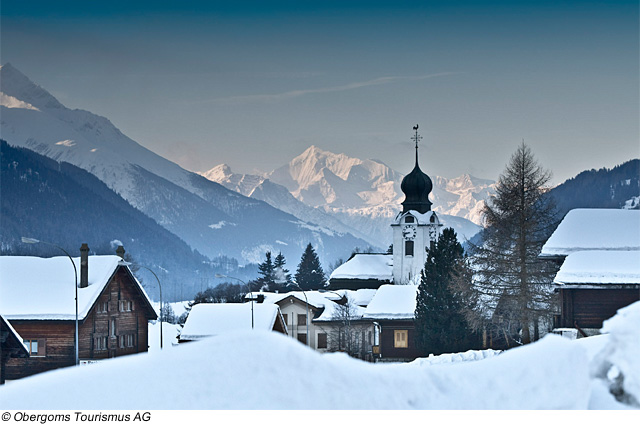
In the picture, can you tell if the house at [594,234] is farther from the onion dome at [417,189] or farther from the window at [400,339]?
the onion dome at [417,189]

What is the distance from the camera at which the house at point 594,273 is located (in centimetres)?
3200

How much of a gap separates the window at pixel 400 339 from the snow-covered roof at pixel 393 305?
4.37ft

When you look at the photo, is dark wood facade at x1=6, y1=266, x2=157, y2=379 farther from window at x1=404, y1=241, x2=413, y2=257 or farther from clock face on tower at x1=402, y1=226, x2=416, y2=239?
clock face on tower at x1=402, y1=226, x2=416, y2=239

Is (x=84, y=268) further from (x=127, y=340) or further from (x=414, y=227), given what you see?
(x=414, y=227)

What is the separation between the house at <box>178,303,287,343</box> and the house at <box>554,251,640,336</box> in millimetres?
19131

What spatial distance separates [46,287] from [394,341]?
Answer: 29.5 meters

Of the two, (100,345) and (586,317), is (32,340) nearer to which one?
(100,345)

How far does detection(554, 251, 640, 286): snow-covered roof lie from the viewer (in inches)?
1248

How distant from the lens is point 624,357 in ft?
22.6

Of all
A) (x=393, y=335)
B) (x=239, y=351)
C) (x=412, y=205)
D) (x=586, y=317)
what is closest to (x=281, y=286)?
(x=412, y=205)

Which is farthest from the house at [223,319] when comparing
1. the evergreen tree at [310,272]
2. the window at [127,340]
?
the evergreen tree at [310,272]

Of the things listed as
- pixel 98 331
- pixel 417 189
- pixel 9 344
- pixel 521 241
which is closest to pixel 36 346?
pixel 98 331

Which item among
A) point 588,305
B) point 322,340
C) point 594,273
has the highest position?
point 594,273
